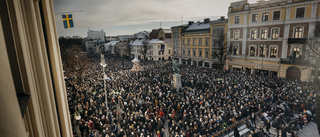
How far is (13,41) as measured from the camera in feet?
5.32

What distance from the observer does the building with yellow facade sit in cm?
3672

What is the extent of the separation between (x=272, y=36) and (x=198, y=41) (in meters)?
16.1

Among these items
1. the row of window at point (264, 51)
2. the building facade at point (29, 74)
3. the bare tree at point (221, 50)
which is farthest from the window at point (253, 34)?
the building facade at point (29, 74)

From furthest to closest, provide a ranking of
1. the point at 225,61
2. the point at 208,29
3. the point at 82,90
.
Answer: the point at 208,29 → the point at 225,61 → the point at 82,90

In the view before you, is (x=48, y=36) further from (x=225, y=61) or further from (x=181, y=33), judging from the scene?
(x=181, y=33)

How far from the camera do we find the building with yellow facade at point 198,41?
3672 centimetres

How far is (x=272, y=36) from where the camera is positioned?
28.0m

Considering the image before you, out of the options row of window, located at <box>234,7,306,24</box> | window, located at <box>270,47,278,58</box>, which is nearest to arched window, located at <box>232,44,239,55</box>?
row of window, located at <box>234,7,306,24</box>

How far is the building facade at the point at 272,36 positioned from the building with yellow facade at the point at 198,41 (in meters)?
3.51

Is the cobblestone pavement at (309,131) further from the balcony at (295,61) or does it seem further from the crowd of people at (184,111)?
the balcony at (295,61)

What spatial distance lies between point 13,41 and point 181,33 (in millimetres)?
45473

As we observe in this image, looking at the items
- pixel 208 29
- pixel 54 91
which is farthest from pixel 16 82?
pixel 208 29

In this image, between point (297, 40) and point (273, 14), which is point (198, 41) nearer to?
point (273, 14)

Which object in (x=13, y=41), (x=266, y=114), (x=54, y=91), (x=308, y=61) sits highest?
(x=13, y=41)
